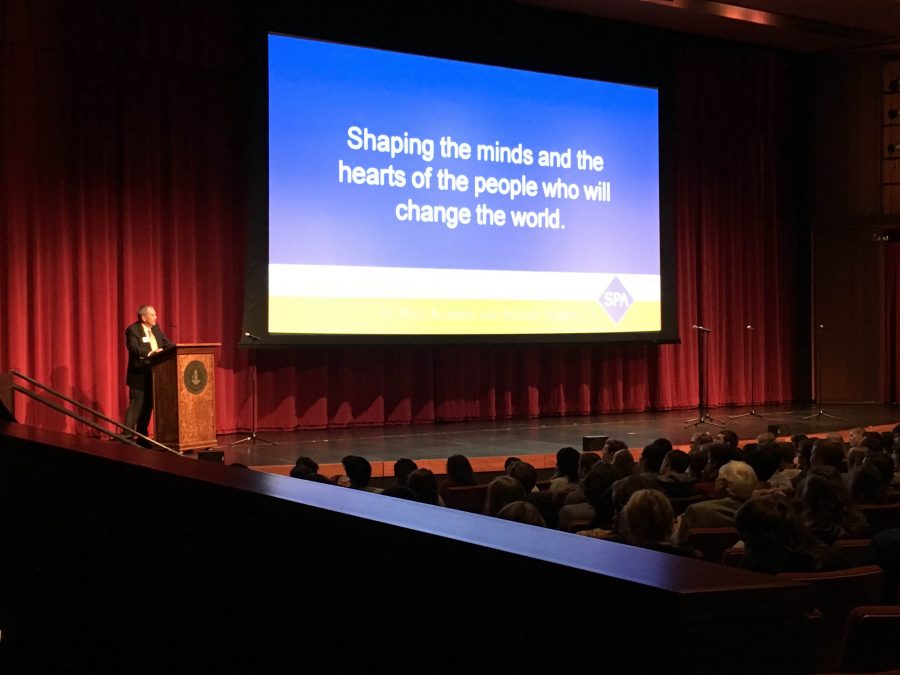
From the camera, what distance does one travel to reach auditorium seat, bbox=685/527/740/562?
286 centimetres

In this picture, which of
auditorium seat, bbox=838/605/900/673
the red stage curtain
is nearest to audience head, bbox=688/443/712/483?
auditorium seat, bbox=838/605/900/673

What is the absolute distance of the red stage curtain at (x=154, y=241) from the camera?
7.64m

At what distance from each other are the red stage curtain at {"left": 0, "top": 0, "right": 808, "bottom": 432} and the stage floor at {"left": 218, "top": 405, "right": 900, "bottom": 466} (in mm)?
413

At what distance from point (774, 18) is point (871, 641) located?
33.1ft

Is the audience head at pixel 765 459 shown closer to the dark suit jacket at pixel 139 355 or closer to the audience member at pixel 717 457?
the audience member at pixel 717 457

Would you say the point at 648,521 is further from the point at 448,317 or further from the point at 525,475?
the point at 448,317

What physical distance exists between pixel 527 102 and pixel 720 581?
363 inches

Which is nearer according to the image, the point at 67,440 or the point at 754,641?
the point at 754,641

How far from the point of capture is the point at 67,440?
2105 mm

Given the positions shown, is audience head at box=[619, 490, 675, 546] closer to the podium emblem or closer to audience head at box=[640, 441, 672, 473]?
audience head at box=[640, 441, 672, 473]

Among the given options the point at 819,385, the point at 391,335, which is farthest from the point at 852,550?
the point at 819,385

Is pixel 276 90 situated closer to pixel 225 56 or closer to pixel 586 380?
pixel 225 56

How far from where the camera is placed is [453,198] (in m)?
9.04

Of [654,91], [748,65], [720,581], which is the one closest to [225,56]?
[654,91]
